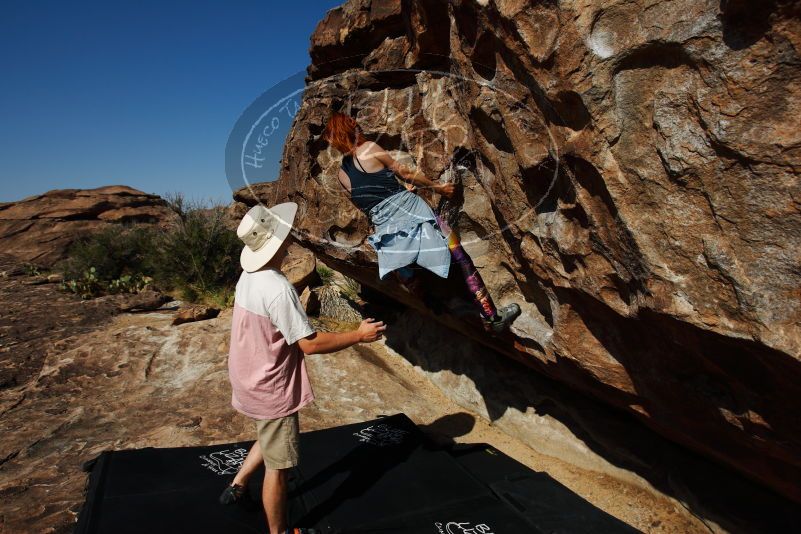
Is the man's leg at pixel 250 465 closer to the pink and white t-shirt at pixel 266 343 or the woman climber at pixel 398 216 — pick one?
the pink and white t-shirt at pixel 266 343

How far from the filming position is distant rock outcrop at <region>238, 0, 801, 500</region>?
1849 millimetres

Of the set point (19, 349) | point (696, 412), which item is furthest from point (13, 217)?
point (696, 412)

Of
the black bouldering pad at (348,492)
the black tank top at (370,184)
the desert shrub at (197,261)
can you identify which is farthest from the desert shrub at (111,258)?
the black tank top at (370,184)

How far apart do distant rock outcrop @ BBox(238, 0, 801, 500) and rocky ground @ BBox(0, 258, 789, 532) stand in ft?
2.83

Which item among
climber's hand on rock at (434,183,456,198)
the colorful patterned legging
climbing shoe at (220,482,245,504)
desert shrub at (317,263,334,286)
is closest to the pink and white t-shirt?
climbing shoe at (220,482,245,504)

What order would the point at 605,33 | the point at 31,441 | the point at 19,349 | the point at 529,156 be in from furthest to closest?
the point at 19,349
the point at 31,441
the point at 529,156
the point at 605,33

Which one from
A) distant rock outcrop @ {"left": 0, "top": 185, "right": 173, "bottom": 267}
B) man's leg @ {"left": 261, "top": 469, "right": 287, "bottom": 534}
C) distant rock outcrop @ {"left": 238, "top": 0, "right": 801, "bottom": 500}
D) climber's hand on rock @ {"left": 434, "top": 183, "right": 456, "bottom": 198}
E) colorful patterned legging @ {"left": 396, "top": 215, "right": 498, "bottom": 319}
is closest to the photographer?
distant rock outcrop @ {"left": 238, "top": 0, "right": 801, "bottom": 500}

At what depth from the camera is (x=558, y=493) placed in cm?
333

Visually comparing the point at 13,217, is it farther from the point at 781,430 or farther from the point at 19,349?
the point at 781,430

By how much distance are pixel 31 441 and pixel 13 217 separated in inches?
548

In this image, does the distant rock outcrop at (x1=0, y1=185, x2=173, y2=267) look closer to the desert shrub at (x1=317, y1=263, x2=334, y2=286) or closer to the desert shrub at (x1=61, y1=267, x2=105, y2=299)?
the desert shrub at (x1=61, y1=267, x2=105, y2=299)

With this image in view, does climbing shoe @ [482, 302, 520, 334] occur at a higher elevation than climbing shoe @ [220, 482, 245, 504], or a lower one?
higher

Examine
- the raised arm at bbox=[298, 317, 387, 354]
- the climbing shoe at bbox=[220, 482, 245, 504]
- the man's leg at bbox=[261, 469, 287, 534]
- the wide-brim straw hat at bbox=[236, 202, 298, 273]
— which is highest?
the wide-brim straw hat at bbox=[236, 202, 298, 273]

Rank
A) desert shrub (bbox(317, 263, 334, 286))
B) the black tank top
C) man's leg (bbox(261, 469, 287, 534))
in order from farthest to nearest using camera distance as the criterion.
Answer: desert shrub (bbox(317, 263, 334, 286)), the black tank top, man's leg (bbox(261, 469, 287, 534))
